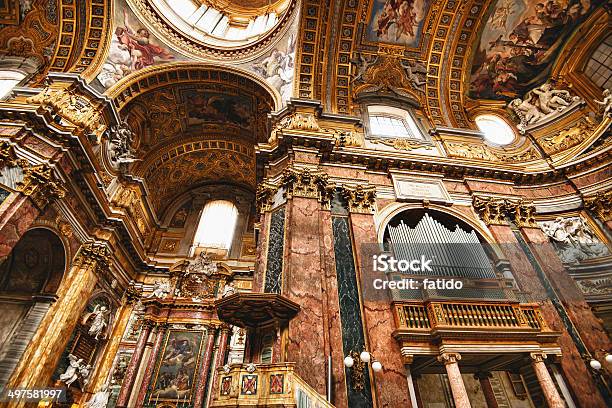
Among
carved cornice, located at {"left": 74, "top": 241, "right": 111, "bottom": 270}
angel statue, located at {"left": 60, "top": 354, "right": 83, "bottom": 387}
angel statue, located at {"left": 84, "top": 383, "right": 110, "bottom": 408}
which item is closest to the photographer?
angel statue, located at {"left": 60, "top": 354, "right": 83, "bottom": 387}

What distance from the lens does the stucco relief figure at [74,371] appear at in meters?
9.80

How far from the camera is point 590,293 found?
8586mm

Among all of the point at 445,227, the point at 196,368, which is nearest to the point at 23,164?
the point at 196,368

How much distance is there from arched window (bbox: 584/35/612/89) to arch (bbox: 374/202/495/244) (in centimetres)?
863

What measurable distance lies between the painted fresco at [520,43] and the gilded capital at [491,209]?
22.6 feet

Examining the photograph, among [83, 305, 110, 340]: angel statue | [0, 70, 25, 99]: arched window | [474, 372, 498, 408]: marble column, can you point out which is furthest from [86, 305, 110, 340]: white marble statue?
[474, 372, 498, 408]: marble column

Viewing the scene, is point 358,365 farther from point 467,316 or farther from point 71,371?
point 71,371

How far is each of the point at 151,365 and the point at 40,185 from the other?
7300 mm

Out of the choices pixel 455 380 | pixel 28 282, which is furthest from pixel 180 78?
pixel 455 380

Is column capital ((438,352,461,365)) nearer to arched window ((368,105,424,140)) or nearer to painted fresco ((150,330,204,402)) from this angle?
arched window ((368,105,424,140))

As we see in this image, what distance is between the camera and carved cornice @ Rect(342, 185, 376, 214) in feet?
29.4

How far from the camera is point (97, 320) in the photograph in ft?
37.6

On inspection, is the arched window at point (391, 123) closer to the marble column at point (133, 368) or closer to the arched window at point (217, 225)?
the arched window at point (217, 225)

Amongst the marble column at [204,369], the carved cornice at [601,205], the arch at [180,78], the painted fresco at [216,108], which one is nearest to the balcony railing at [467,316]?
the carved cornice at [601,205]
